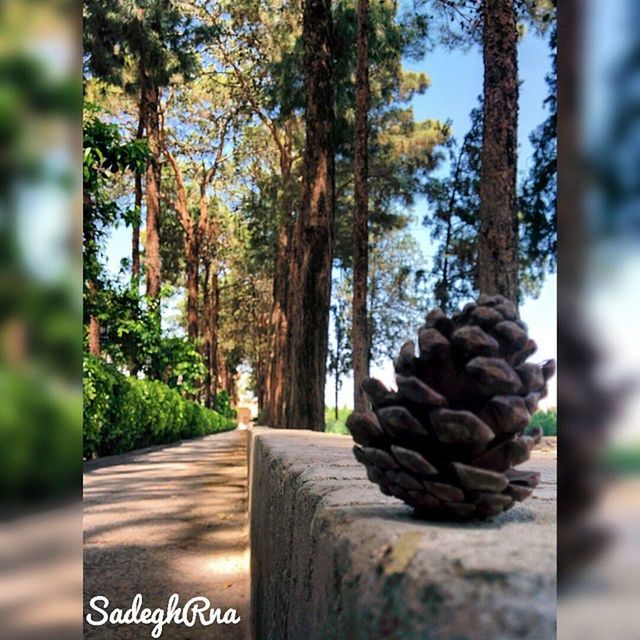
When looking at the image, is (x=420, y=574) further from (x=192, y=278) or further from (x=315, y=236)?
(x=192, y=278)

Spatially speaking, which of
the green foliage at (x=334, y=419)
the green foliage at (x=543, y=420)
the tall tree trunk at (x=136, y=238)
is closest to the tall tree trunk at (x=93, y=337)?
the tall tree trunk at (x=136, y=238)

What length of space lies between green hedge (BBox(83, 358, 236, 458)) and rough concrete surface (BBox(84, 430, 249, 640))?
1.59ft

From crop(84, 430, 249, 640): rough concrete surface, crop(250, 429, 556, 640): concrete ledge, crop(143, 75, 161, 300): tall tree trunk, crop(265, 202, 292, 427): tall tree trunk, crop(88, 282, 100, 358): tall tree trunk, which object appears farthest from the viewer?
crop(265, 202, 292, 427): tall tree trunk

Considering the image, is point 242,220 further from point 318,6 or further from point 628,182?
point 628,182

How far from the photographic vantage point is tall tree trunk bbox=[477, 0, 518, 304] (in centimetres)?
306

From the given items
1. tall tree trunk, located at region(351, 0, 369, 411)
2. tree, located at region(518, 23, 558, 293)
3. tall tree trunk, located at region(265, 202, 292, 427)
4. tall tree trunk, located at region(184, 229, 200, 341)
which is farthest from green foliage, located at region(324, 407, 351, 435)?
tree, located at region(518, 23, 558, 293)

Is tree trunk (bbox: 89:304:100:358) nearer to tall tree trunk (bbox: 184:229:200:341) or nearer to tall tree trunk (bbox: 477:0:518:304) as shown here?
tall tree trunk (bbox: 477:0:518:304)

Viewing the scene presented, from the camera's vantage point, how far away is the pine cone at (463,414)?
0.38m

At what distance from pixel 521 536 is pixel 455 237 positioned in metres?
11.5

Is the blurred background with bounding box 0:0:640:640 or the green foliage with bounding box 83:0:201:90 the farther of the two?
the green foliage with bounding box 83:0:201:90

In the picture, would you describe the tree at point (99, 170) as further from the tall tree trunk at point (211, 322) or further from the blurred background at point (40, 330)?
the tall tree trunk at point (211, 322)

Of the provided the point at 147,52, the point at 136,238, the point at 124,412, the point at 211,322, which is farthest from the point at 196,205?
the point at 124,412

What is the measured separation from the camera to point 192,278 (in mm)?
13375

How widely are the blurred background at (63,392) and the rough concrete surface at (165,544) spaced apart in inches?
55.5
